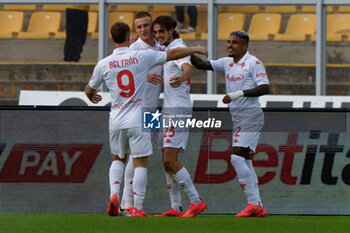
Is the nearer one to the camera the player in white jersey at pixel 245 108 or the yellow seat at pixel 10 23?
the player in white jersey at pixel 245 108

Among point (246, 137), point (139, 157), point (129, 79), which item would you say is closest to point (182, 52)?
point (129, 79)

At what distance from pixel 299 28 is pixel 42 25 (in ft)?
13.5

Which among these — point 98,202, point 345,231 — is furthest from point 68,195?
point 345,231

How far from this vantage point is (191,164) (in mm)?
8445

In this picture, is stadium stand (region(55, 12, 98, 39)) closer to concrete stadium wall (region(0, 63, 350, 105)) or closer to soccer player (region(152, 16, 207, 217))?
concrete stadium wall (region(0, 63, 350, 105))

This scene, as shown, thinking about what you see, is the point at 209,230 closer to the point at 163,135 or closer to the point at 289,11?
the point at 163,135

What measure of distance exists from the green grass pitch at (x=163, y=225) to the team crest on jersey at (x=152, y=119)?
99cm

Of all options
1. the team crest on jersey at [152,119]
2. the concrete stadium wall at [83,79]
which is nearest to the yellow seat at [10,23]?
the concrete stadium wall at [83,79]

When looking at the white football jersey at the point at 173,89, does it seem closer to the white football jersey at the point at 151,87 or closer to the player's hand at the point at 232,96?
the white football jersey at the point at 151,87

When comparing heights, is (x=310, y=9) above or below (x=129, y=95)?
above

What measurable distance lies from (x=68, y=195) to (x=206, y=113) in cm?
163

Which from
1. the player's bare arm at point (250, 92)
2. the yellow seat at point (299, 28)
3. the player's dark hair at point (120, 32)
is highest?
the yellow seat at point (299, 28)

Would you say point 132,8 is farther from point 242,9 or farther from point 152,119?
point 152,119

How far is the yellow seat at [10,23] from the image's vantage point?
1323 cm
